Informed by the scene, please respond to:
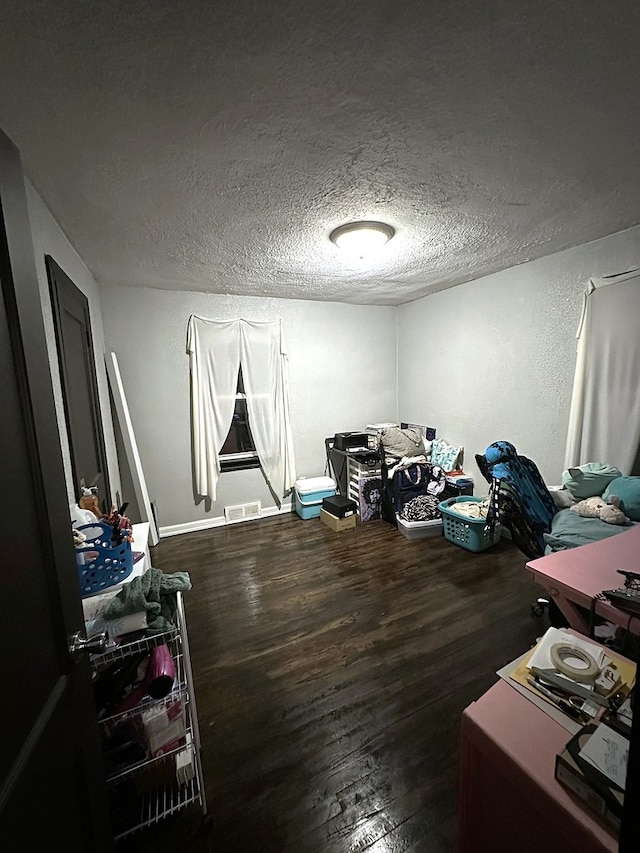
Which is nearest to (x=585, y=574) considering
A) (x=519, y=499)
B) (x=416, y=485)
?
(x=519, y=499)

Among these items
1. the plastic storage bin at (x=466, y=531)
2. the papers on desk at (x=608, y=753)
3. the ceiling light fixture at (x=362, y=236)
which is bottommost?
the plastic storage bin at (x=466, y=531)

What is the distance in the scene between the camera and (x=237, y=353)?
356 centimetres

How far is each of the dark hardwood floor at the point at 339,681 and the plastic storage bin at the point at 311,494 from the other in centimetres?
65

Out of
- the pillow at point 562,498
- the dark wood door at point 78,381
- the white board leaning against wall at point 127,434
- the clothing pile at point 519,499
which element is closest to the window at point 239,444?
the white board leaning against wall at point 127,434

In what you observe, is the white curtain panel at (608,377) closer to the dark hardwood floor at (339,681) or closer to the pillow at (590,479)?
the pillow at (590,479)

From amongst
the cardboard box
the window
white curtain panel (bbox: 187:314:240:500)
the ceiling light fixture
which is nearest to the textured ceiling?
the ceiling light fixture

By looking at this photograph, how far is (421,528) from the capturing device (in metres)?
3.25

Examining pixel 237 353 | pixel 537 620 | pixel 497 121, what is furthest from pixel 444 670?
pixel 237 353

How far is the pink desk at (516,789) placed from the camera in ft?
2.22

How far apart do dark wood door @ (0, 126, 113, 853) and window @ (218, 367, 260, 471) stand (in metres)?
2.89

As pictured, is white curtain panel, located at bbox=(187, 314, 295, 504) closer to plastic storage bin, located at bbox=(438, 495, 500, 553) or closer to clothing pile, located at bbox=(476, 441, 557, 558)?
plastic storage bin, located at bbox=(438, 495, 500, 553)

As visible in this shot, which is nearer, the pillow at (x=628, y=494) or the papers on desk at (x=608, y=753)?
the papers on desk at (x=608, y=753)

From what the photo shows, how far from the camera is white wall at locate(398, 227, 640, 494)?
263 centimetres

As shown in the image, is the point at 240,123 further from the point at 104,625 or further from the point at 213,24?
the point at 104,625
